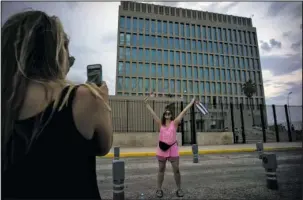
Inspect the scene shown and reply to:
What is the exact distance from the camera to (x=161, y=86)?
45469mm

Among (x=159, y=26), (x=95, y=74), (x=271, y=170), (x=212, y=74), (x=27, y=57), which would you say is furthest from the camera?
(x=212, y=74)

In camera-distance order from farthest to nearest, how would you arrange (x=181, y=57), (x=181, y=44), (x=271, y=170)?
1. (x=181, y=57)
2. (x=181, y=44)
3. (x=271, y=170)

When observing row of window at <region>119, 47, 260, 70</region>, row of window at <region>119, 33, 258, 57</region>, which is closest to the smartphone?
row of window at <region>119, 47, 260, 70</region>

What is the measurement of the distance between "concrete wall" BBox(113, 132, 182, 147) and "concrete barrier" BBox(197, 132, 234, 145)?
10.1 ft

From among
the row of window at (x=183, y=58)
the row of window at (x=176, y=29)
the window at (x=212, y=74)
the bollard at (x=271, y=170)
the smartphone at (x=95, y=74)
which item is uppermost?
the row of window at (x=176, y=29)

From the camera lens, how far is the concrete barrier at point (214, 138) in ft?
43.2

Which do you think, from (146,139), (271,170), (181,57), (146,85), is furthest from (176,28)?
(271,170)

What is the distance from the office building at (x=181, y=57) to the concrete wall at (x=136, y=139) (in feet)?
98.1

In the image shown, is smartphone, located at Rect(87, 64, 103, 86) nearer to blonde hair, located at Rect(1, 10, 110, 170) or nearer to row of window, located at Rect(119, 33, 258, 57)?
blonde hair, located at Rect(1, 10, 110, 170)

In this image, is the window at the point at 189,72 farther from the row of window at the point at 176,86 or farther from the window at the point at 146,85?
the window at the point at 146,85

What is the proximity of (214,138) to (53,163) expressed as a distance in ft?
43.8

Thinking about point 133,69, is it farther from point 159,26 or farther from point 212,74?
point 212,74

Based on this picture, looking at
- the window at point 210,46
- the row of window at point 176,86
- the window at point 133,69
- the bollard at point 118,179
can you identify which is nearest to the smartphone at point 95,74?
the bollard at point 118,179

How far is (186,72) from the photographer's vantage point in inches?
1881
